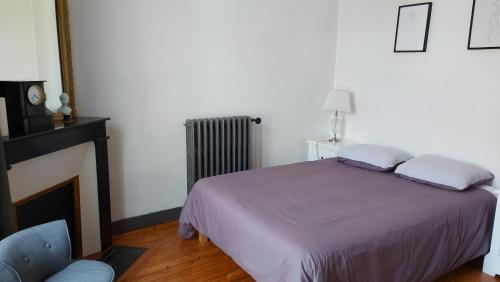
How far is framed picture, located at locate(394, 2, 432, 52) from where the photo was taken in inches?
118

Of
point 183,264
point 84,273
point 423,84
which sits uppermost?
point 423,84

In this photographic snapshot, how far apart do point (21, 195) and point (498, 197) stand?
286 centimetres

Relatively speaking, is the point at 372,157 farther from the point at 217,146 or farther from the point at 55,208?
the point at 55,208

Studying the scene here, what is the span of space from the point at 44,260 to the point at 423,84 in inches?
117

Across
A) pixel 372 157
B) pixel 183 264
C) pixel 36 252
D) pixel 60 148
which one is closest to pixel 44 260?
pixel 36 252

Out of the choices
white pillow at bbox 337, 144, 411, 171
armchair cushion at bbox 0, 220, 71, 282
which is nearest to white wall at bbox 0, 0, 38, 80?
armchair cushion at bbox 0, 220, 71, 282

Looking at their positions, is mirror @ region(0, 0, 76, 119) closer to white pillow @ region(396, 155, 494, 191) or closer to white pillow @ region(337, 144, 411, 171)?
white pillow @ region(337, 144, 411, 171)

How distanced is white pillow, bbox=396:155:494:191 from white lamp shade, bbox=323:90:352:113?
3.11 feet

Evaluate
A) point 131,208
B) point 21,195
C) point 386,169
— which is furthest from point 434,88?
point 21,195

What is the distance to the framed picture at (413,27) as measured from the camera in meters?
3.00

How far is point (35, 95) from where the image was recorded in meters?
2.02

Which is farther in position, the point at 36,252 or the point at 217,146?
the point at 217,146

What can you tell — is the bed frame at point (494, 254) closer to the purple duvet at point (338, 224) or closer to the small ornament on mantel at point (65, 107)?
the purple duvet at point (338, 224)

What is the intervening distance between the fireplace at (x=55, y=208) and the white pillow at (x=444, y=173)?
2369 millimetres
